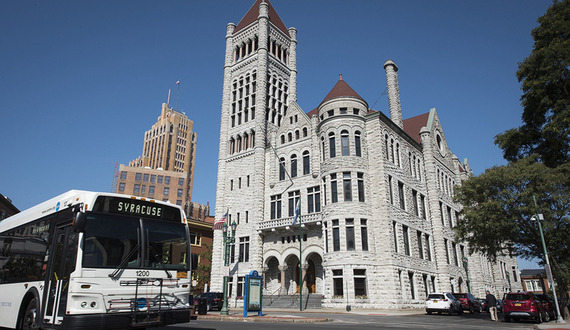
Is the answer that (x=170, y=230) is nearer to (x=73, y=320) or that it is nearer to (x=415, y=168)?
(x=73, y=320)

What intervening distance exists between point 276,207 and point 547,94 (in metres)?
24.5

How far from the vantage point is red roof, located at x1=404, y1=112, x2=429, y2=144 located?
45.5 metres

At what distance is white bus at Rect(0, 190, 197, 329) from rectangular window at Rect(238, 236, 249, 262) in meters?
29.8

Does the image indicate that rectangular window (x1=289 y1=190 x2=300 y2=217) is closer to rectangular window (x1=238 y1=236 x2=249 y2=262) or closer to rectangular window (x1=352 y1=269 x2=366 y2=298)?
rectangular window (x1=238 y1=236 x2=249 y2=262)

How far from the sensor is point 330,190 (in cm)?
3300

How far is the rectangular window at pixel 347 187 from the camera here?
32.5m

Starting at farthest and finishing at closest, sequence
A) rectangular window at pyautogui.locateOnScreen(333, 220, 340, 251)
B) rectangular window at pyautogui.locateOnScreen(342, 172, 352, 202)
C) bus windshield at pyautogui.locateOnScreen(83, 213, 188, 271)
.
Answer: rectangular window at pyautogui.locateOnScreen(342, 172, 352, 202) < rectangular window at pyautogui.locateOnScreen(333, 220, 340, 251) < bus windshield at pyautogui.locateOnScreen(83, 213, 188, 271)

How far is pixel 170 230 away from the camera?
930 centimetres

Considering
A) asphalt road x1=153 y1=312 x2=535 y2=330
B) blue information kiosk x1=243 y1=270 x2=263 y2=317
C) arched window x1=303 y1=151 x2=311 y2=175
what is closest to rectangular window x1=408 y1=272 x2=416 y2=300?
arched window x1=303 y1=151 x2=311 y2=175

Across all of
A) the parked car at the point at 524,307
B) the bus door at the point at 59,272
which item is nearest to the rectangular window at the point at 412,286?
the parked car at the point at 524,307

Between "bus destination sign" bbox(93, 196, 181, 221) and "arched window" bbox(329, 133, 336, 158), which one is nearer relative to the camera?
"bus destination sign" bbox(93, 196, 181, 221)

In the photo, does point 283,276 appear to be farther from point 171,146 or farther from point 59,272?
point 171,146

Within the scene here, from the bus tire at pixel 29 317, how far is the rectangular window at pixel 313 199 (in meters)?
27.5

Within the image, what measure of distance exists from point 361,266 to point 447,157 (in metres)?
25.0
